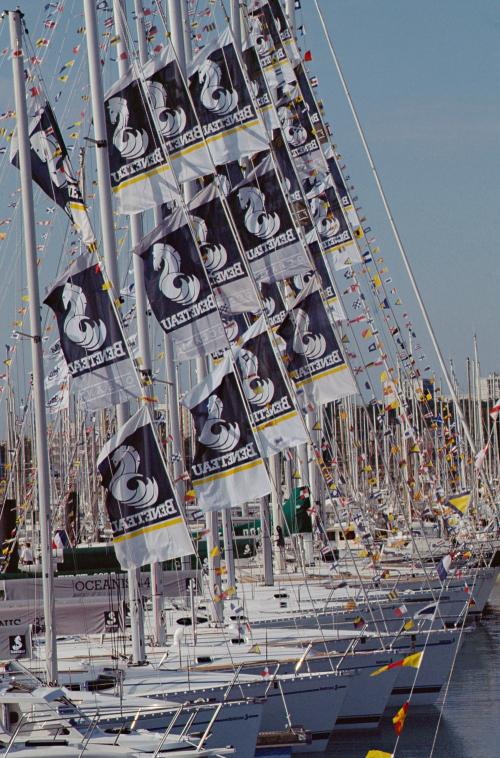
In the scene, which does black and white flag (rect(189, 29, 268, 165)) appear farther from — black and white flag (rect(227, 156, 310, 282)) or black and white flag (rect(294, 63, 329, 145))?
black and white flag (rect(294, 63, 329, 145))

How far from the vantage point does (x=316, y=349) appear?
35.6m

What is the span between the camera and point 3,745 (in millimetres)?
22266

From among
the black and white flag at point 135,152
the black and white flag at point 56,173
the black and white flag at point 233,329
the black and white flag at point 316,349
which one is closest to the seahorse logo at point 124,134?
the black and white flag at point 135,152

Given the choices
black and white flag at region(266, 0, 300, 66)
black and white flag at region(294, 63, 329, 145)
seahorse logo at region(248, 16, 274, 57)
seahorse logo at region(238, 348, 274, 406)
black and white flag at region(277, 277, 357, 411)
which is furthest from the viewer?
black and white flag at region(266, 0, 300, 66)

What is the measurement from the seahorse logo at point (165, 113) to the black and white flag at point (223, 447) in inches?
194

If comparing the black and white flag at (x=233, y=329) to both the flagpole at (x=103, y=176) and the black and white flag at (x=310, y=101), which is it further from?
the black and white flag at (x=310, y=101)

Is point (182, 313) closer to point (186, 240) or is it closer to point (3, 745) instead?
point (186, 240)

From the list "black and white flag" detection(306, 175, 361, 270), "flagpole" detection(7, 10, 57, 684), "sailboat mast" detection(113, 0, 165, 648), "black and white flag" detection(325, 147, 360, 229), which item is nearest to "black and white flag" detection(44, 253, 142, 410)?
"flagpole" detection(7, 10, 57, 684)

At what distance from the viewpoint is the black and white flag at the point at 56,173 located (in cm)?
2628

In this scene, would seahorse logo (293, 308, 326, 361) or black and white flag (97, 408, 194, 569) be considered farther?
seahorse logo (293, 308, 326, 361)

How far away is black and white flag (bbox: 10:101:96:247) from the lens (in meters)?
26.3

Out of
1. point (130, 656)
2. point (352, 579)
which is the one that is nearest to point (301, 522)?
point (352, 579)

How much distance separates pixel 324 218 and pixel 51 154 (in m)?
20.6

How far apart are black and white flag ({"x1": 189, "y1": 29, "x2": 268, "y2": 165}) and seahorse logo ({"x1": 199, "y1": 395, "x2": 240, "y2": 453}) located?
637 centimetres
